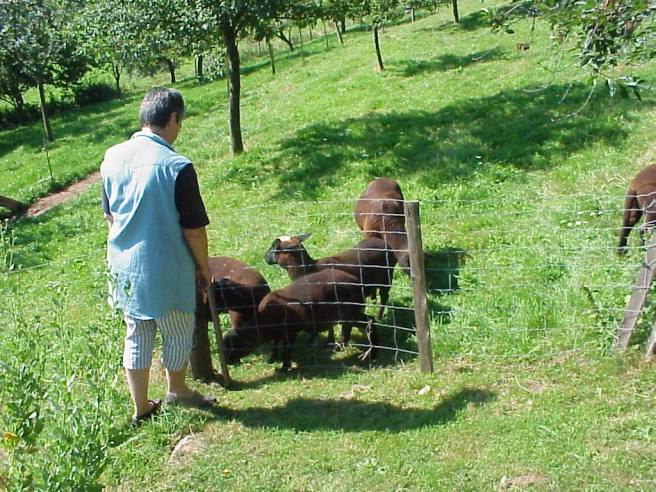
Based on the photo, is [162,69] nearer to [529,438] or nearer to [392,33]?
[392,33]

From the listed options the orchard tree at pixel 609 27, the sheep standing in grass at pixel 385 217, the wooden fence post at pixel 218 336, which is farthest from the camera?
the sheep standing in grass at pixel 385 217

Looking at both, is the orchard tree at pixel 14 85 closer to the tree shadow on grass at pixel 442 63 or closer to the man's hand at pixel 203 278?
the tree shadow on grass at pixel 442 63

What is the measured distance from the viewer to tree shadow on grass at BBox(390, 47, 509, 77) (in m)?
20.8

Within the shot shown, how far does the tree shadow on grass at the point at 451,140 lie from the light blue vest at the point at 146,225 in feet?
23.0

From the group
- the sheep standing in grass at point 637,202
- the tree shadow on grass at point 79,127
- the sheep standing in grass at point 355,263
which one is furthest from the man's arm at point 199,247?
the tree shadow on grass at point 79,127

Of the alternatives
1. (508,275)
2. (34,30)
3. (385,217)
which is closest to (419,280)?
(508,275)

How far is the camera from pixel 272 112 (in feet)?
64.0

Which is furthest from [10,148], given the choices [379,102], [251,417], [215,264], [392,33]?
[251,417]

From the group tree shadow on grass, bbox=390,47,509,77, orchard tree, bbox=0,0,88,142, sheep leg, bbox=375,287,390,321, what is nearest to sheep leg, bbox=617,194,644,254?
sheep leg, bbox=375,287,390,321

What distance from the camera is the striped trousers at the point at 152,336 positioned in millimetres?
5387

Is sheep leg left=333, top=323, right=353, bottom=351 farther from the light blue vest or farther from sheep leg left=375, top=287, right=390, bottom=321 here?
the light blue vest

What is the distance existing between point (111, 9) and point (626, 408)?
12573 millimetres

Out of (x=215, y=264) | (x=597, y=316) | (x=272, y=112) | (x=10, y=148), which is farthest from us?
(x=10, y=148)

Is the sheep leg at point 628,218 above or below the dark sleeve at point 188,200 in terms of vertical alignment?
below
